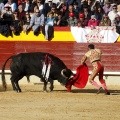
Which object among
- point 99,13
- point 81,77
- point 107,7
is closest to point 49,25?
point 99,13

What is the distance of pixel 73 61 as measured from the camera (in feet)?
59.1

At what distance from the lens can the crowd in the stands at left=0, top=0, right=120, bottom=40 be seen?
56.5ft

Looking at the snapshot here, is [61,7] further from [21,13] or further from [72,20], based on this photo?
[21,13]

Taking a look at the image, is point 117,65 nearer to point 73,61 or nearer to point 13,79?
point 73,61

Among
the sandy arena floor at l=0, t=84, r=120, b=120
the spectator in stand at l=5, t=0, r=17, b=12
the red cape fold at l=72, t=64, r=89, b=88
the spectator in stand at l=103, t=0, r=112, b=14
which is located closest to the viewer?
the sandy arena floor at l=0, t=84, r=120, b=120

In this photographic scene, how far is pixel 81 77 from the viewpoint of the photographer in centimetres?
1529

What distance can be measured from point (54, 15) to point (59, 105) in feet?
17.5

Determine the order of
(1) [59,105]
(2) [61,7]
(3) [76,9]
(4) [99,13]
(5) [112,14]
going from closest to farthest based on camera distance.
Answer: (1) [59,105], (5) [112,14], (4) [99,13], (3) [76,9], (2) [61,7]

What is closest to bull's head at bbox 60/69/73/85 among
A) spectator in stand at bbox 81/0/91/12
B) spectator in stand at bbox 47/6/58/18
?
spectator in stand at bbox 47/6/58/18

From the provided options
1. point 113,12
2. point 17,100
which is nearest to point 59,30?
point 113,12

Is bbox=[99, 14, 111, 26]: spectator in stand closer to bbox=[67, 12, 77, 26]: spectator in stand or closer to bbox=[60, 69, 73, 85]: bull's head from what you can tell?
bbox=[67, 12, 77, 26]: spectator in stand

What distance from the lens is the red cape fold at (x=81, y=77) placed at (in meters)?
15.2

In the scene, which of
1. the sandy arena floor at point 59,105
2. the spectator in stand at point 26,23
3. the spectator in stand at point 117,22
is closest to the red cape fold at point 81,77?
the sandy arena floor at point 59,105

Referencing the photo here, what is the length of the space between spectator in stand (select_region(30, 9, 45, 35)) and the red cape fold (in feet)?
8.48
